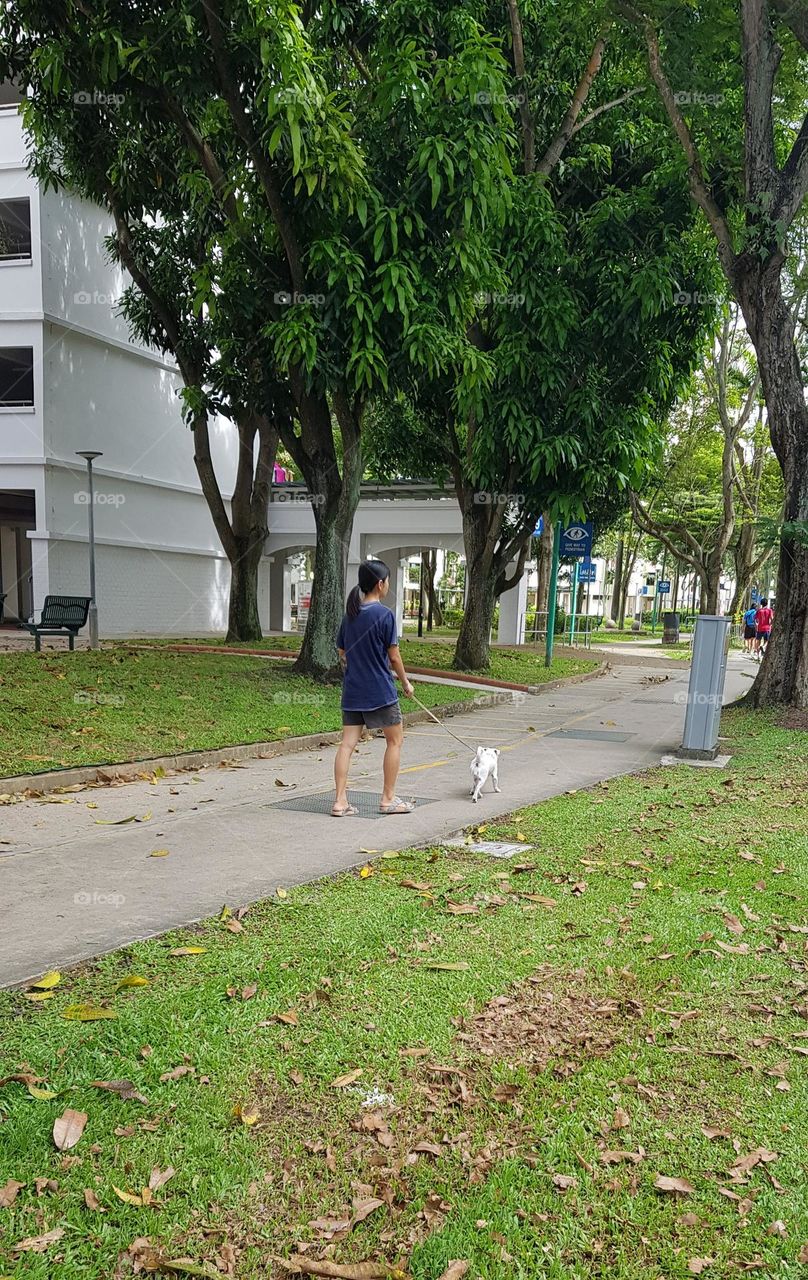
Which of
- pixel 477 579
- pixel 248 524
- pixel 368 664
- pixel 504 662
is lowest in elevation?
pixel 504 662

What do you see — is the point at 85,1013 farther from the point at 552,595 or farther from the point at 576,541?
the point at 576,541

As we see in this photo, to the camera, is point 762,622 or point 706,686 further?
point 762,622

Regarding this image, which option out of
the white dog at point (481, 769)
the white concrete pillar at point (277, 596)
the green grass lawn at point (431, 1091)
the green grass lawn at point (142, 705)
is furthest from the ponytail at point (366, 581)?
the white concrete pillar at point (277, 596)

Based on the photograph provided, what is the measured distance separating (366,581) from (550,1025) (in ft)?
12.9

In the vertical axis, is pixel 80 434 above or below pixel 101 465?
above

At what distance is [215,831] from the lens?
6719mm

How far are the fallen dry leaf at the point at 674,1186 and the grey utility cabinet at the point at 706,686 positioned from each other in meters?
7.61

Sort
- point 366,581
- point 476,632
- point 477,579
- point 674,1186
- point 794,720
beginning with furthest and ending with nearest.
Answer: point 476,632
point 477,579
point 794,720
point 366,581
point 674,1186

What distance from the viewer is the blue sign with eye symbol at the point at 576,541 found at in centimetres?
2300

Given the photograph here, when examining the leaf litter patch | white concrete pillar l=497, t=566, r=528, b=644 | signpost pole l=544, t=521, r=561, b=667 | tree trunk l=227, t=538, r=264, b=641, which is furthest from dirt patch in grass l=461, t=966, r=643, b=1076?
white concrete pillar l=497, t=566, r=528, b=644

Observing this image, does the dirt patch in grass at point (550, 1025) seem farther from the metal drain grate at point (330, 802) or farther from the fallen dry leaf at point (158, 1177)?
the metal drain grate at point (330, 802)

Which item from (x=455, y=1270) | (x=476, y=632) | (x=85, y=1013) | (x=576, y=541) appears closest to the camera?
(x=455, y=1270)

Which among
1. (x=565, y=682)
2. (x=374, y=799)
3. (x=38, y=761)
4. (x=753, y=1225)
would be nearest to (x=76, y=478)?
(x=565, y=682)

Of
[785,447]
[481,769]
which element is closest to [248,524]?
[785,447]
